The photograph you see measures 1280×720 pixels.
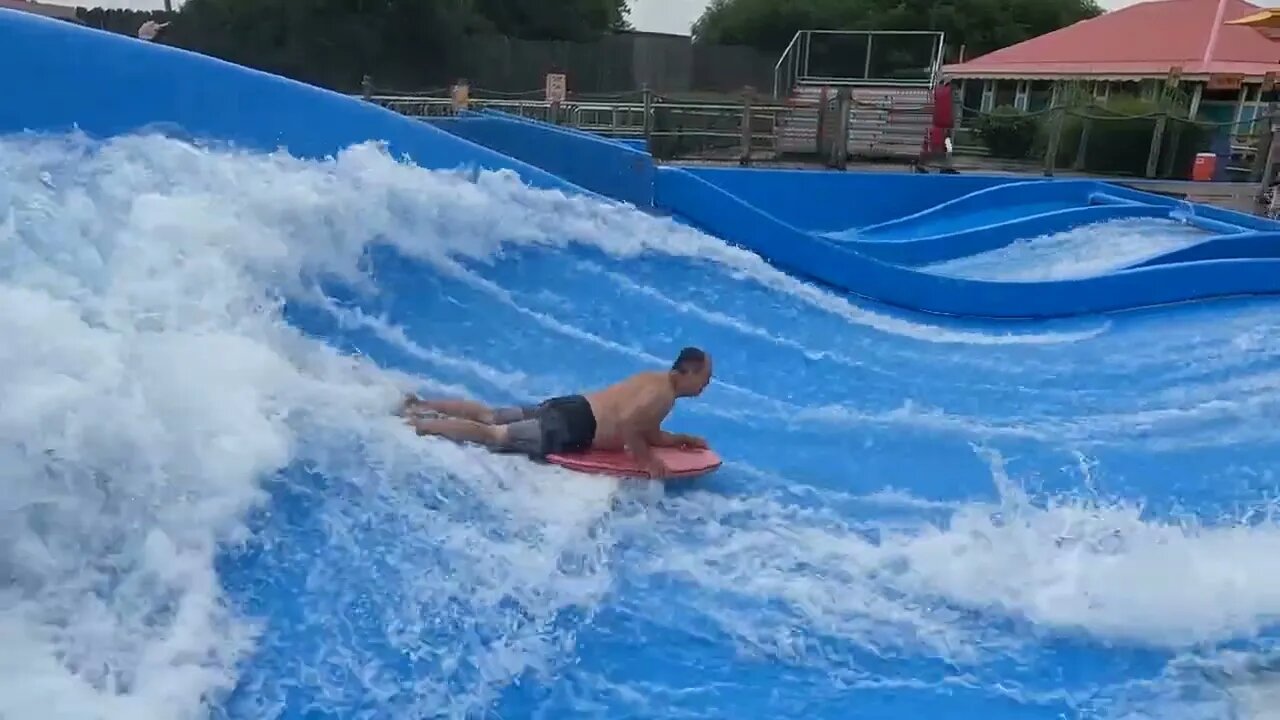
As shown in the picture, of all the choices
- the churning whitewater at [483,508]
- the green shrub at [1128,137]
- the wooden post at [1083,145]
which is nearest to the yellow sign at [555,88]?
the green shrub at [1128,137]

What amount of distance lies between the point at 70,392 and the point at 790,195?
25.2 ft

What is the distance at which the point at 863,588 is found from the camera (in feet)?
9.77

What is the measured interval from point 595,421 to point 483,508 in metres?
0.54

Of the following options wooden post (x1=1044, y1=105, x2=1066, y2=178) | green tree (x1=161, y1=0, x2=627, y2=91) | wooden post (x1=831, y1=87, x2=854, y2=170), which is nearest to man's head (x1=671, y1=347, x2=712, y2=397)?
wooden post (x1=831, y1=87, x2=854, y2=170)

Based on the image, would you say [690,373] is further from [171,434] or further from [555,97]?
[555,97]

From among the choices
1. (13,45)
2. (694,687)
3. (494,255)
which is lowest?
(694,687)

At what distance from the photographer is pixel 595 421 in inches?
137

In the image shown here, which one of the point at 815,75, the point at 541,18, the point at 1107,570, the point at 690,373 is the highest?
the point at 541,18

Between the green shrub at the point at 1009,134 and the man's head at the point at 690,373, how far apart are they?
1096 cm

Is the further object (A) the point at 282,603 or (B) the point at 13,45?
(B) the point at 13,45

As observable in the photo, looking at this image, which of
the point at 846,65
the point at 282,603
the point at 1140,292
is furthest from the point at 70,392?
the point at 846,65

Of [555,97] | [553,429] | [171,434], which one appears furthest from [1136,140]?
[171,434]

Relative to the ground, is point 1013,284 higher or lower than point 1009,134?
lower

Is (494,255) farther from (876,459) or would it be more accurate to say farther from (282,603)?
(282,603)
